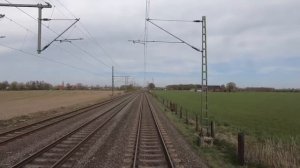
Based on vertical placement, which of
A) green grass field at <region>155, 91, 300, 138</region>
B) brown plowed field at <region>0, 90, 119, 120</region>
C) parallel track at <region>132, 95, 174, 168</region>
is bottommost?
green grass field at <region>155, 91, 300, 138</region>

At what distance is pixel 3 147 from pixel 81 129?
7.99 metres

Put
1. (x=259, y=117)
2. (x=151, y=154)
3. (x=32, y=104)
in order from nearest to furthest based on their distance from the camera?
(x=151, y=154)
(x=259, y=117)
(x=32, y=104)

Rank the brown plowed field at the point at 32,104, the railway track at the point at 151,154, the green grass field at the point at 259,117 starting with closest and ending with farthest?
1. the railway track at the point at 151,154
2. the green grass field at the point at 259,117
3. the brown plowed field at the point at 32,104

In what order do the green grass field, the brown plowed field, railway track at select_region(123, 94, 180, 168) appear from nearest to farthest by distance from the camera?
railway track at select_region(123, 94, 180, 168) → the green grass field → the brown plowed field

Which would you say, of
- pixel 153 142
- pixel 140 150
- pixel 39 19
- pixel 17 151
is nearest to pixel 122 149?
pixel 140 150

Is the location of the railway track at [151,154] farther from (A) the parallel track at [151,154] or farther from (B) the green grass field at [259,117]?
(B) the green grass field at [259,117]

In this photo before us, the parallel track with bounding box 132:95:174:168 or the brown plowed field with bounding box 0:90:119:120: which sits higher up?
the brown plowed field with bounding box 0:90:119:120

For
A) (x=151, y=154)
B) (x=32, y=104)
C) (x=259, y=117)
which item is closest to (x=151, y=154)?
(x=151, y=154)

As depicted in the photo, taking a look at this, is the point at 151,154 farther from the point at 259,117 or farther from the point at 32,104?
the point at 32,104

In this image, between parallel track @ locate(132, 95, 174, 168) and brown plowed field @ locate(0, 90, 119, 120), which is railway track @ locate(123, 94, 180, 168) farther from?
→ brown plowed field @ locate(0, 90, 119, 120)

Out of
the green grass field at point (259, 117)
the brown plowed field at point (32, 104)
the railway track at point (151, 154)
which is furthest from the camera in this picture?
the brown plowed field at point (32, 104)

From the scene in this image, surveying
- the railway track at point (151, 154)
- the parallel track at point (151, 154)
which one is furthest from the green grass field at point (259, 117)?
the railway track at point (151, 154)

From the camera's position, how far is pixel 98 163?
13281mm

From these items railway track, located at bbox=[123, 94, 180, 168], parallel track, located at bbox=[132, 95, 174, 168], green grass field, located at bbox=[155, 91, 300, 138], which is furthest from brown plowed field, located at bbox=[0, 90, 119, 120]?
railway track, located at bbox=[123, 94, 180, 168]
